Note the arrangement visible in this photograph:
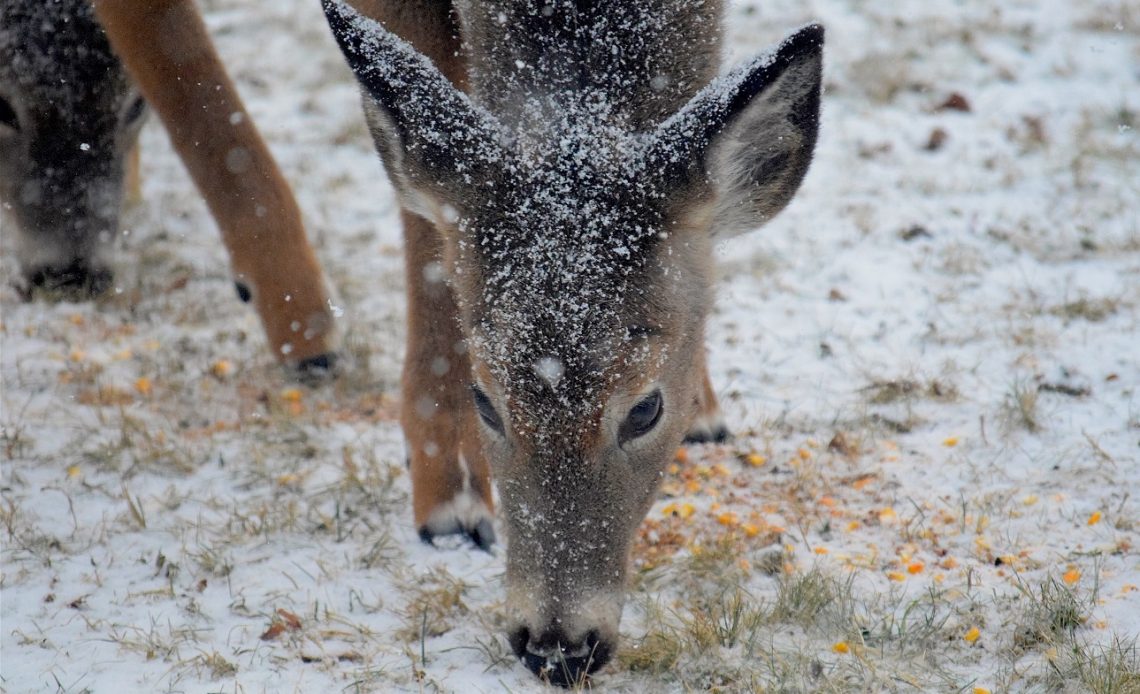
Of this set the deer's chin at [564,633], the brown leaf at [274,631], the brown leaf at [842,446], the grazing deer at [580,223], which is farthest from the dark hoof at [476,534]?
the brown leaf at [842,446]

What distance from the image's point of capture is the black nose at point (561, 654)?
3.63m

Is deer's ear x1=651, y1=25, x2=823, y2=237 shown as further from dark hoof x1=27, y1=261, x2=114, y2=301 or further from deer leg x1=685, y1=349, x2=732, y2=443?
dark hoof x1=27, y1=261, x2=114, y2=301

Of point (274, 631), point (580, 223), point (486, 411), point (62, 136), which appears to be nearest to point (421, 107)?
point (580, 223)

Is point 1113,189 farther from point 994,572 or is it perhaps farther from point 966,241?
point 994,572

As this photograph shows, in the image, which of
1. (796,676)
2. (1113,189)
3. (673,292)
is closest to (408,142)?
(673,292)

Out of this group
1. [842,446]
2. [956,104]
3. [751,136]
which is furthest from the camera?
[956,104]

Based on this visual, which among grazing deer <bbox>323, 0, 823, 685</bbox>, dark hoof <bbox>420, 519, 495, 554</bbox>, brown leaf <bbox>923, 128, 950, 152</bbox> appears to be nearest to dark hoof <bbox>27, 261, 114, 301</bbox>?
dark hoof <bbox>420, 519, 495, 554</bbox>

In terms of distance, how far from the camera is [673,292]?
3885mm

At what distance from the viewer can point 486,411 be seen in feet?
12.9

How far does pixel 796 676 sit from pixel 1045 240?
4079 millimetres

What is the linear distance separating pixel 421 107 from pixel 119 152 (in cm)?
378

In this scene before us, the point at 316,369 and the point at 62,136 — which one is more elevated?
the point at 62,136

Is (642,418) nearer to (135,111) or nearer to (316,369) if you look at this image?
(316,369)

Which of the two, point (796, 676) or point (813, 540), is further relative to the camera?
point (813, 540)
